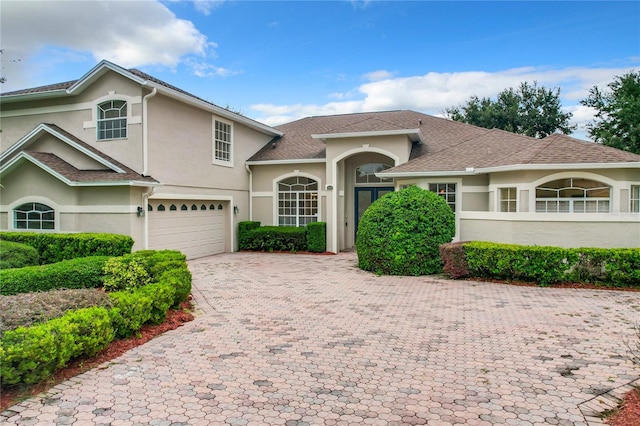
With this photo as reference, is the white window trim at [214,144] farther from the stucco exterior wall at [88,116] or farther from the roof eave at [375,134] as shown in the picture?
the roof eave at [375,134]

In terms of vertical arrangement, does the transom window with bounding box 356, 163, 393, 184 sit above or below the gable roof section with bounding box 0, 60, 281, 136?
below

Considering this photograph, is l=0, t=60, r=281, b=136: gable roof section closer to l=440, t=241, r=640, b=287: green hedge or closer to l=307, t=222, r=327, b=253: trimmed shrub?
l=307, t=222, r=327, b=253: trimmed shrub

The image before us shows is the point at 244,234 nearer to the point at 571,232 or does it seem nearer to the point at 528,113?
the point at 571,232

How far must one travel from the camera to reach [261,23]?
13.9 meters

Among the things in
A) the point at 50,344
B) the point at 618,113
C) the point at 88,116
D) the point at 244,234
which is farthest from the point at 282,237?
the point at 618,113

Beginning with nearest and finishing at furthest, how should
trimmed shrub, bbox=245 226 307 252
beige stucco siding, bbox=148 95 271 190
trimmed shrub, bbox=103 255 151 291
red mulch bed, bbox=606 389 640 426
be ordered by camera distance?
1. red mulch bed, bbox=606 389 640 426
2. trimmed shrub, bbox=103 255 151 291
3. beige stucco siding, bbox=148 95 271 190
4. trimmed shrub, bbox=245 226 307 252

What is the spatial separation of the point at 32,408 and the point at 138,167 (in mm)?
9231

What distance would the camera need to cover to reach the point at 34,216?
1214cm

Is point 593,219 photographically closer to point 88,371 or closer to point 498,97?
point 88,371

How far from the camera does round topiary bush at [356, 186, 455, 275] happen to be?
11.2 metres

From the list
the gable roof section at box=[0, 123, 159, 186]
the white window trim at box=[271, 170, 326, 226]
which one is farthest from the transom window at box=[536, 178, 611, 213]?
the gable roof section at box=[0, 123, 159, 186]

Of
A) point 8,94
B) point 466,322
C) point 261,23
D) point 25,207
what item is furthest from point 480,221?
point 8,94

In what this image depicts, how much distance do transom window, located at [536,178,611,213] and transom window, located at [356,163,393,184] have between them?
22.7ft

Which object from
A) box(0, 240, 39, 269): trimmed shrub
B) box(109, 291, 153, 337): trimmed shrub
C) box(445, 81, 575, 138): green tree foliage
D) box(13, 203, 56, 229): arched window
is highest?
box(445, 81, 575, 138): green tree foliage
